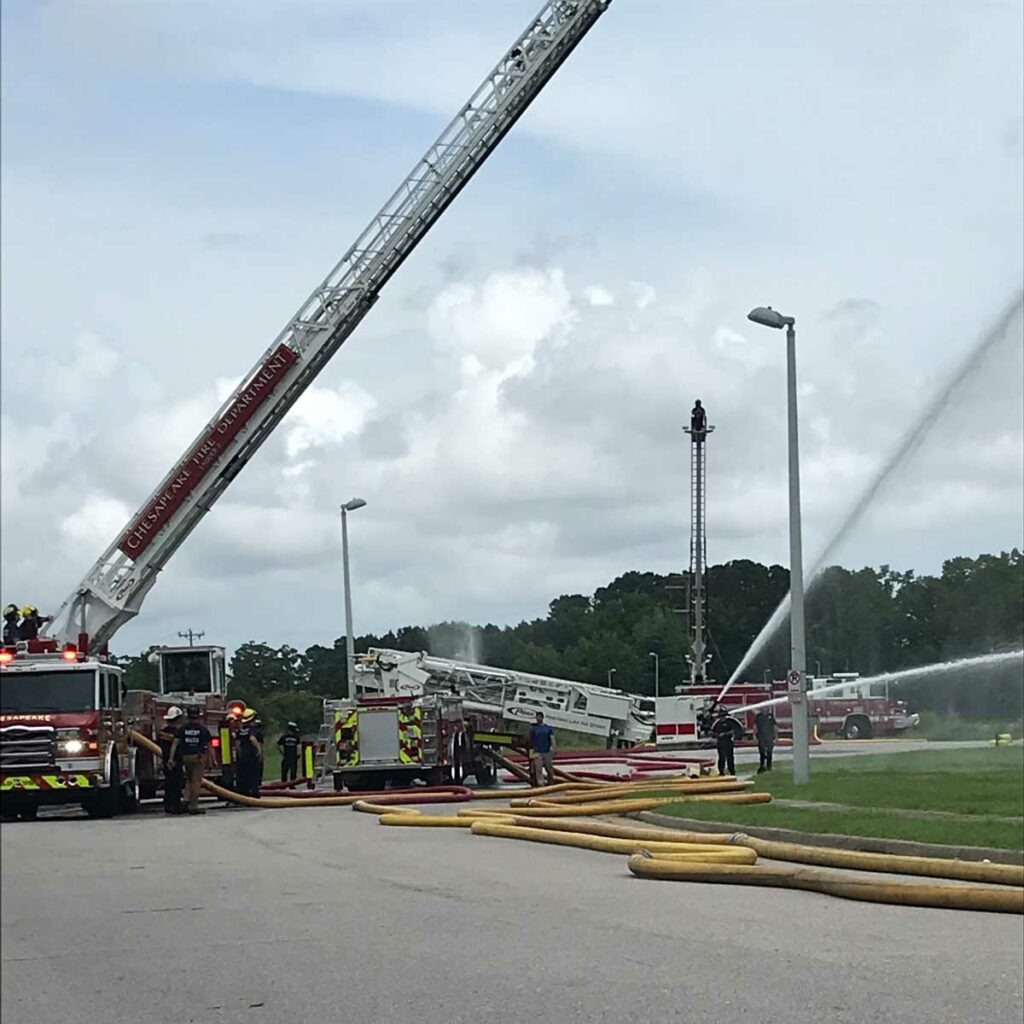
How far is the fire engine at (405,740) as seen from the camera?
8.36 metres

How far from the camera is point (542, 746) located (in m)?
27.7

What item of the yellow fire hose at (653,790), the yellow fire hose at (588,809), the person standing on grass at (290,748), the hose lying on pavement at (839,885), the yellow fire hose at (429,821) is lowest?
the yellow fire hose at (653,790)

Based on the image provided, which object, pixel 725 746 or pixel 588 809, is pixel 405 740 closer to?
pixel 588 809

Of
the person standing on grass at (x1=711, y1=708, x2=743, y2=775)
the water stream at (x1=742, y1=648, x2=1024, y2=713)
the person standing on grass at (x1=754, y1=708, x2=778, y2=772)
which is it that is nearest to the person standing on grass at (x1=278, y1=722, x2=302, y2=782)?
the person standing on grass at (x1=711, y1=708, x2=743, y2=775)

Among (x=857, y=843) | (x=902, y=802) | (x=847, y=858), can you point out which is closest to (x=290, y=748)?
(x=847, y=858)

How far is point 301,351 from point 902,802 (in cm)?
1201

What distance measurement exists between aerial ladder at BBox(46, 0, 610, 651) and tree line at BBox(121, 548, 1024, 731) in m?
0.57

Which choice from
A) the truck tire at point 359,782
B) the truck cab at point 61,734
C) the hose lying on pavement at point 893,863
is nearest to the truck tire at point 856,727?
the hose lying on pavement at point 893,863

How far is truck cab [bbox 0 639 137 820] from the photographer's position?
242cm

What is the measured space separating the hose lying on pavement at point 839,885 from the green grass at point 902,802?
2524 mm

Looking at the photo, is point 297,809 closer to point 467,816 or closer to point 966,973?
point 966,973

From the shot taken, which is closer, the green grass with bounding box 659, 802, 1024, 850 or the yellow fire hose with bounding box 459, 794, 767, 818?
the green grass with bounding box 659, 802, 1024, 850

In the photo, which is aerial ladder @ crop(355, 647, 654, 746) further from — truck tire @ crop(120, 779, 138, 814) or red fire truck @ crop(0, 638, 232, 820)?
truck tire @ crop(120, 779, 138, 814)

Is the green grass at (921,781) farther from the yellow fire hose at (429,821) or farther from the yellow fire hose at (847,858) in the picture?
the yellow fire hose at (429,821)
